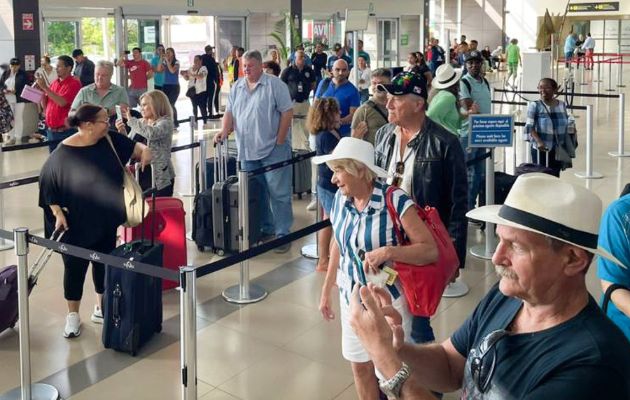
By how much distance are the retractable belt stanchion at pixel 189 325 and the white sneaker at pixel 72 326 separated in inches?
77.4

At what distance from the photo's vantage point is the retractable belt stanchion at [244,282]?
20.9 ft

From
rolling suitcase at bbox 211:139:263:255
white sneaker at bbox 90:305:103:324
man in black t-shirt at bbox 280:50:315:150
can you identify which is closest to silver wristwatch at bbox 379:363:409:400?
white sneaker at bbox 90:305:103:324

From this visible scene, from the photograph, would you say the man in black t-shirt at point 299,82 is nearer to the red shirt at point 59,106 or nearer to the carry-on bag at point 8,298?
the red shirt at point 59,106

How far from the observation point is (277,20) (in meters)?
25.9

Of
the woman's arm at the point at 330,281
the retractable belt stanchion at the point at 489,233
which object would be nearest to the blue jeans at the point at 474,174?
the retractable belt stanchion at the point at 489,233

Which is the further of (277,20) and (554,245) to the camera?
(277,20)

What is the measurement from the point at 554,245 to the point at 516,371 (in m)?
0.34

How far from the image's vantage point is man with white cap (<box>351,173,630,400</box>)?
180 cm

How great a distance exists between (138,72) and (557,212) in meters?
15.7

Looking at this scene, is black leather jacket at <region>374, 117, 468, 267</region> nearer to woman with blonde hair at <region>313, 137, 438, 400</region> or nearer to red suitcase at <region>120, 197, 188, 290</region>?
woman with blonde hair at <region>313, 137, 438, 400</region>

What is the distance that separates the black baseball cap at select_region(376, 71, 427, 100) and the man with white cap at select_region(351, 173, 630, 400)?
2.28 m

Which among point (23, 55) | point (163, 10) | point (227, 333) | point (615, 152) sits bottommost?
point (227, 333)

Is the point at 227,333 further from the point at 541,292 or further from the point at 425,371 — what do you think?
the point at 541,292

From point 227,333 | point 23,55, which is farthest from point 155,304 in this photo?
point 23,55
